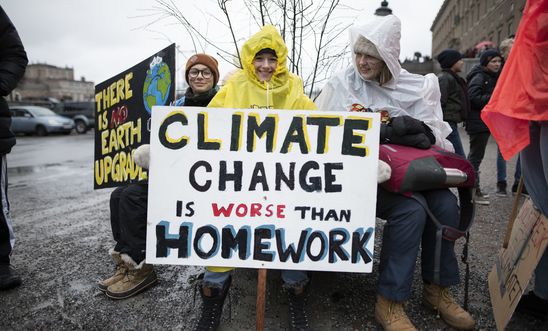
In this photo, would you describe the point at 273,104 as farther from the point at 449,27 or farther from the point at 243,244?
the point at 449,27

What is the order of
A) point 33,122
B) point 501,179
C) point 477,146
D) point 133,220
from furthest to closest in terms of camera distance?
1. point 33,122
2. point 501,179
3. point 477,146
4. point 133,220

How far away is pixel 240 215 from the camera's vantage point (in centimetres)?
169

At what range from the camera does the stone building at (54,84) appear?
64.9m

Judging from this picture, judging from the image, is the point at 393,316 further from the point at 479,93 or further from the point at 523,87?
the point at 479,93

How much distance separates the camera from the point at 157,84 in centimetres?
247

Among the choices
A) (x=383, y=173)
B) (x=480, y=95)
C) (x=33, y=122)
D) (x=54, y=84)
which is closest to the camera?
(x=383, y=173)

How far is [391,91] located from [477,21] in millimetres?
30796

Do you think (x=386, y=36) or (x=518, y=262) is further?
(x=386, y=36)

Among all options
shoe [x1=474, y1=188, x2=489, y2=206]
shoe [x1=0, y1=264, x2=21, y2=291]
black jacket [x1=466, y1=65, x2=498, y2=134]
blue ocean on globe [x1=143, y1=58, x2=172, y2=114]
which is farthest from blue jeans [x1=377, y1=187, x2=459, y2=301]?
black jacket [x1=466, y1=65, x2=498, y2=134]

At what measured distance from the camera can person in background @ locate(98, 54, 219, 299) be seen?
2180 millimetres

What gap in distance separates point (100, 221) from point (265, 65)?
2.71 metres

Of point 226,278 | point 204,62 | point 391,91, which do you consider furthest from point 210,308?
point 391,91

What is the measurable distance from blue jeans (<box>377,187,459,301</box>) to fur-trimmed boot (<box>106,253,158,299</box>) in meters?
1.43

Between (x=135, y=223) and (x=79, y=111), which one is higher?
(x=79, y=111)
